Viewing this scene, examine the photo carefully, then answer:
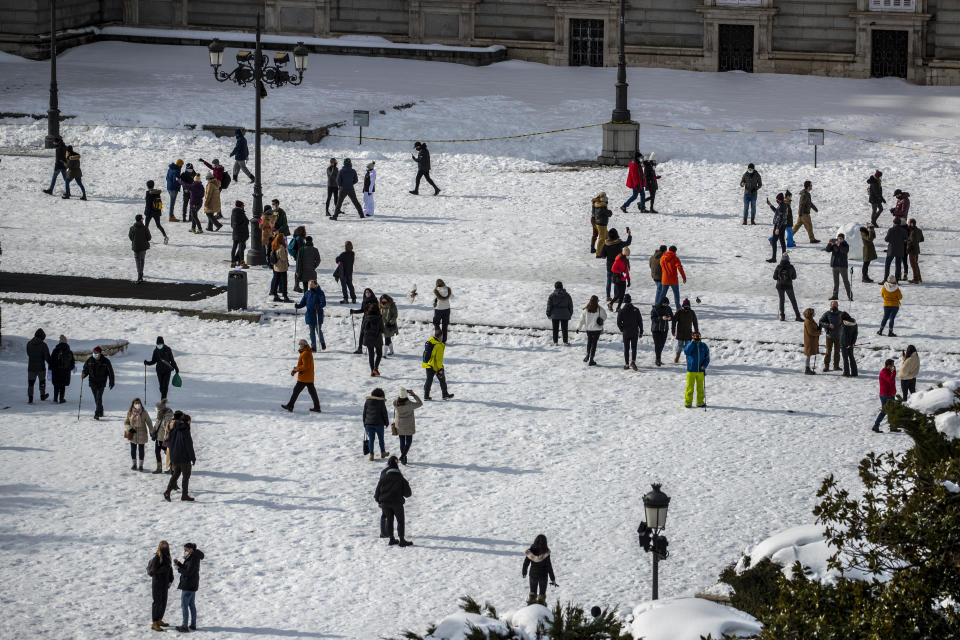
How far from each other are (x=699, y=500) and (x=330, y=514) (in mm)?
4393

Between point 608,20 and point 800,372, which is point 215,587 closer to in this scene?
point 800,372

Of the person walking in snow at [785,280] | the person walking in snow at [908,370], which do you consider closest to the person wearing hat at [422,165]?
the person walking in snow at [785,280]

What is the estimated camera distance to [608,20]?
154 feet

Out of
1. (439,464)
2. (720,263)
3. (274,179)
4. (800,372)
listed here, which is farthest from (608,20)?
(439,464)

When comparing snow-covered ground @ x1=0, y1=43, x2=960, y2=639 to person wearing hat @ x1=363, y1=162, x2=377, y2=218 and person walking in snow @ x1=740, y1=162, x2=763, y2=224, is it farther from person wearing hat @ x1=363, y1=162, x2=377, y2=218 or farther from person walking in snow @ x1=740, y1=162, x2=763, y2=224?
person wearing hat @ x1=363, y1=162, x2=377, y2=218

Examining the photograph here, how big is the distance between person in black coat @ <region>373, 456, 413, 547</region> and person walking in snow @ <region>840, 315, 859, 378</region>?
838 centimetres

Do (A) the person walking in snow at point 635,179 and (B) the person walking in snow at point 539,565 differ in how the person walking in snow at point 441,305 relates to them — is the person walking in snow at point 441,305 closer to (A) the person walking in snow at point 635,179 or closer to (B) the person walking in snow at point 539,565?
(B) the person walking in snow at point 539,565

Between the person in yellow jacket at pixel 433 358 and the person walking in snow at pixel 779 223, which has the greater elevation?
the person walking in snow at pixel 779 223

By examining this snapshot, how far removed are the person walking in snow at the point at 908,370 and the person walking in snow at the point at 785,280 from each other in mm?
3421

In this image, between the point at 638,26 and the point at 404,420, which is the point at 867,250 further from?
the point at 638,26

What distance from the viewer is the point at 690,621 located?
12.9m

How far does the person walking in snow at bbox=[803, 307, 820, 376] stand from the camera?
23078 mm

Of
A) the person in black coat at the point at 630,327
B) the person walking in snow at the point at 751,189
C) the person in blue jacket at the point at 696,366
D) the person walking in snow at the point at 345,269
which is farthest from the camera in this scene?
the person walking in snow at the point at 751,189

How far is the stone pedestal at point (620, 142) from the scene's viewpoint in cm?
3578
